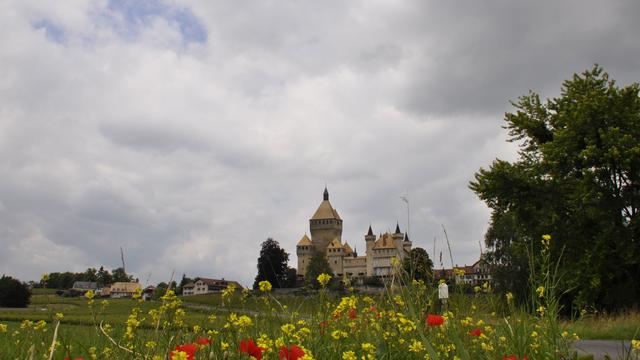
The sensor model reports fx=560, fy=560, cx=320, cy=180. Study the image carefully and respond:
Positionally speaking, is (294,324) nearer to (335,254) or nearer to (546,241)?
(546,241)

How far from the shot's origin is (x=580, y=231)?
81.0ft

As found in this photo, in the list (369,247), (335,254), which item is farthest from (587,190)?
(335,254)

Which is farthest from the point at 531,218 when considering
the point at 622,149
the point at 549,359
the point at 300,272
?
the point at 300,272

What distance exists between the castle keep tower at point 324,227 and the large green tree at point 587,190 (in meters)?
120

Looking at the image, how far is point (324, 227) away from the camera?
150 meters

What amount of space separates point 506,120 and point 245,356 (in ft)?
90.9

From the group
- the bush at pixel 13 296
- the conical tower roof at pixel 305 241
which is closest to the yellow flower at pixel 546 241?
the bush at pixel 13 296

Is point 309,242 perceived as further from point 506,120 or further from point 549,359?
point 549,359

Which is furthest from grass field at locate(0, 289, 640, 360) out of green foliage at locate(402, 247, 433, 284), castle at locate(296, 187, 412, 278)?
castle at locate(296, 187, 412, 278)

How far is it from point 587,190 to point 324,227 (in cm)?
12726

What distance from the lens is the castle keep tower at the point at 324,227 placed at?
486ft

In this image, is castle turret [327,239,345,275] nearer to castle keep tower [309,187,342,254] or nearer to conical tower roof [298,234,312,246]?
castle keep tower [309,187,342,254]

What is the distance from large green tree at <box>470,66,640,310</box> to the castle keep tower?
120 m

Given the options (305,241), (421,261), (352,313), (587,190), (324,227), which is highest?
(324,227)
